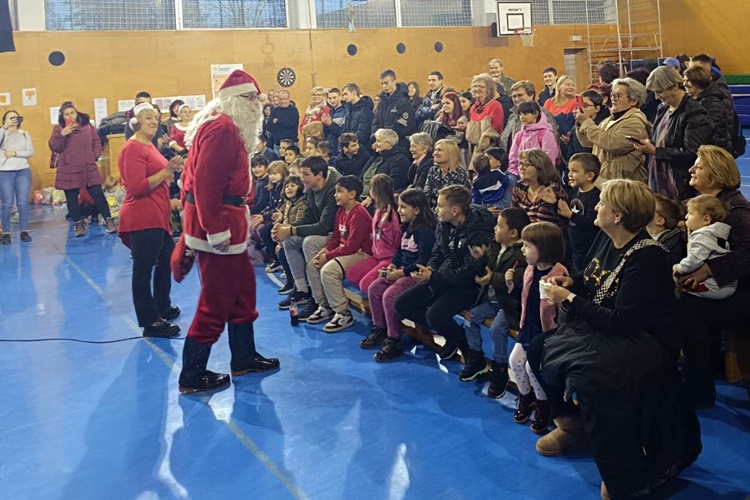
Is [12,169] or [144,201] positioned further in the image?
[12,169]

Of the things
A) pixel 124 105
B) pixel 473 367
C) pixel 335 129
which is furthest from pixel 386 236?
pixel 124 105

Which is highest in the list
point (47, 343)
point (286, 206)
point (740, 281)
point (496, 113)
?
point (496, 113)

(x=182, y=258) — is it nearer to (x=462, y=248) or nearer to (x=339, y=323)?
(x=339, y=323)

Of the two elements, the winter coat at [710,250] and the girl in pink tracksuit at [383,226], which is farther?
the girl in pink tracksuit at [383,226]

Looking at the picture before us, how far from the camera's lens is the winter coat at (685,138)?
4.53 metres

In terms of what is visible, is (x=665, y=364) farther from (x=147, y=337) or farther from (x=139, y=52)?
(x=139, y=52)

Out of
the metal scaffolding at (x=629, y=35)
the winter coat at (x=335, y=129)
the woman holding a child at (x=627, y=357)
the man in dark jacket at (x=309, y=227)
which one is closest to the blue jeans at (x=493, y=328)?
the woman holding a child at (x=627, y=357)

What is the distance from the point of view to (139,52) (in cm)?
1409

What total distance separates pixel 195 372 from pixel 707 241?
3.01m

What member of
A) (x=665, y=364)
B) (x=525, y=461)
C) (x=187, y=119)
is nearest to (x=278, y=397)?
(x=525, y=461)

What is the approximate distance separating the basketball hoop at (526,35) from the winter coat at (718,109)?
1299 cm

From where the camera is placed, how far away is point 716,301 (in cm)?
368

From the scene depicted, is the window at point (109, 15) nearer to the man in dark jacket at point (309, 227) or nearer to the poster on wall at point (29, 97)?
the poster on wall at point (29, 97)

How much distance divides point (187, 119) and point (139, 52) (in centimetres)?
426
